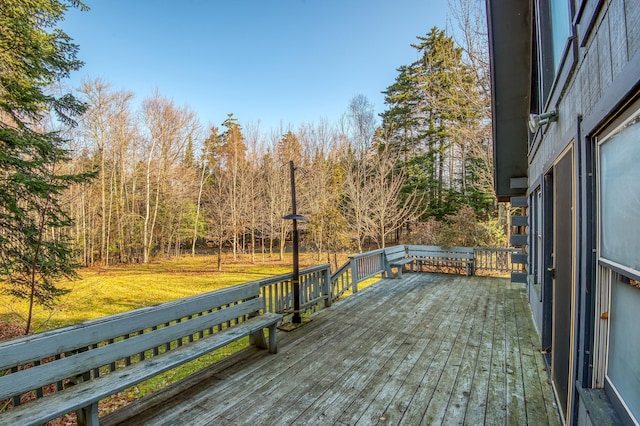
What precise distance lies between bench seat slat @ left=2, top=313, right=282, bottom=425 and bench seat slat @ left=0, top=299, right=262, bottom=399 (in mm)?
113

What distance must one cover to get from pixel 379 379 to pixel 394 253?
585 cm

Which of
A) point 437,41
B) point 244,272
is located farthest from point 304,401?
point 437,41

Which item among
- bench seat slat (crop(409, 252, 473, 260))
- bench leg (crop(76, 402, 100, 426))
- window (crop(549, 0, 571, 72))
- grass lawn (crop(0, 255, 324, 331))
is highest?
window (crop(549, 0, 571, 72))

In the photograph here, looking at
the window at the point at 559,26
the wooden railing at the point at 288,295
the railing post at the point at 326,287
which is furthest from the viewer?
the railing post at the point at 326,287

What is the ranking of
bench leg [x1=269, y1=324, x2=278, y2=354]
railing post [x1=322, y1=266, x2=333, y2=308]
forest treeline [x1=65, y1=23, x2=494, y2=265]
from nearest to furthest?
1. bench leg [x1=269, y1=324, x2=278, y2=354]
2. railing post [x1=322, y1=266, x2=333, y2=308]
3. forest treeline [x1=65, y1=23, x2=494, y2=265]

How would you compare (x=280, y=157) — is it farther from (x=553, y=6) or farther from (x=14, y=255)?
(x=553, y=6)

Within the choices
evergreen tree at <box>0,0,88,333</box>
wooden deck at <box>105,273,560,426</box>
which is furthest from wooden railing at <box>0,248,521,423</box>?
evergreen tree at <box>0,0,88,333</box>

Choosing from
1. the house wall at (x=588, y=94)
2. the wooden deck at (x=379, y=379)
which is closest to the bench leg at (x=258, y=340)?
the wooden deck at (x=379, y=379)

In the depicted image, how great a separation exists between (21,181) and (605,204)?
657cm

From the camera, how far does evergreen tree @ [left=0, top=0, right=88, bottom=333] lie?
4.74 meters

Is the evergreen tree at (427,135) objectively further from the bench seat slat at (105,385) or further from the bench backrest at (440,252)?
the bench seat slat at (105,385)

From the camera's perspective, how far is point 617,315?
135 centimetres

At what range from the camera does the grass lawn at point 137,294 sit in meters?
4.53

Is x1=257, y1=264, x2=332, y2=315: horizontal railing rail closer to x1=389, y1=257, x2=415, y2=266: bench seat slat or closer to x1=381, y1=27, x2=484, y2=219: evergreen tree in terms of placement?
x1=389, y1=257, x2=415, y2=266: bench seat slat
